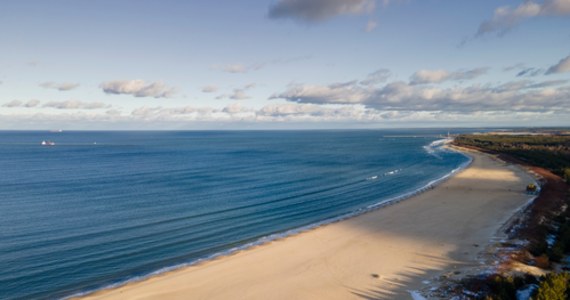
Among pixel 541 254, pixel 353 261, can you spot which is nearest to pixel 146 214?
pixel 353 261

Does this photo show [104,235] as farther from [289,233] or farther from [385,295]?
[385,295]

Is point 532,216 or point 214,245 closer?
point 214,245

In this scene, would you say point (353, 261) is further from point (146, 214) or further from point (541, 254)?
point (146, 214)

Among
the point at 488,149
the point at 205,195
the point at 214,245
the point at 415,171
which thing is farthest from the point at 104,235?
the point at 488,149

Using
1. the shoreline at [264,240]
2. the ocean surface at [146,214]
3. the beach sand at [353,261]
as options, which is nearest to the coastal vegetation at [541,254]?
the beach sand at [353,261]

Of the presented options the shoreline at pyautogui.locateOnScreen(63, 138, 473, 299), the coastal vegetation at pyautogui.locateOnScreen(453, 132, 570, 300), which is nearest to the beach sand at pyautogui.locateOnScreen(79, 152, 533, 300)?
the shoreline at pyautogui.locateOnScreen(63, 138, 473, 299)

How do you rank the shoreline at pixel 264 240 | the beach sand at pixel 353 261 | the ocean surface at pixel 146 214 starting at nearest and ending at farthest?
the beach sand at pixel 353 261 < the shoreline at pixel 264 240 < the ocean surface at pixel 146 214

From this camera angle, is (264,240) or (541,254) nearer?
(541,254)

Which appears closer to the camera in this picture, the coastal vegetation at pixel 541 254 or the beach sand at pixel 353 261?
the coastal vegetation at pixel 541 254

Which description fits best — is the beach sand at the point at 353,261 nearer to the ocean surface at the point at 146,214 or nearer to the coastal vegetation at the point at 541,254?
the coastal vegetation at the point at 541,254
